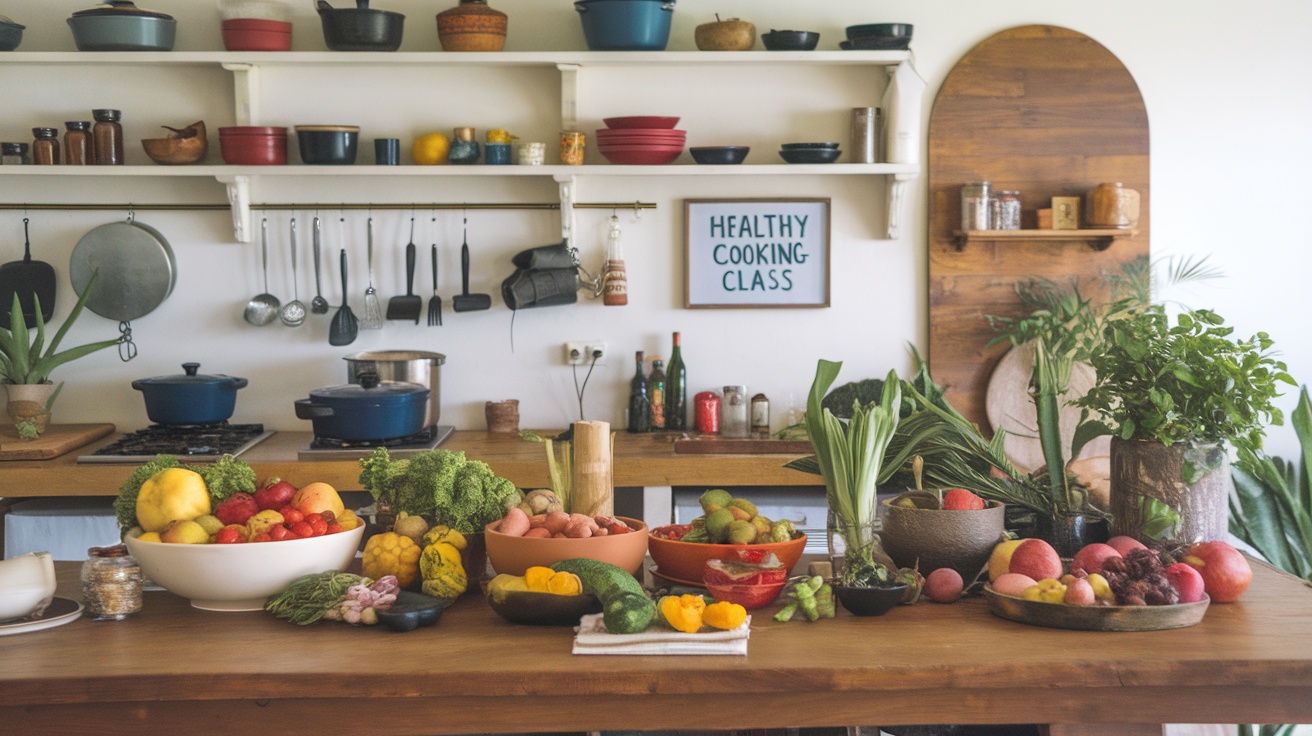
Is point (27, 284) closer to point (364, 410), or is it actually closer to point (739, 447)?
point (364, 410)

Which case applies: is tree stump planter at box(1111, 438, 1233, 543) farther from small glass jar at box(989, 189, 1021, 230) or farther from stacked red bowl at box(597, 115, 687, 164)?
stacked red bowl at box(597, 115, 687, 164)

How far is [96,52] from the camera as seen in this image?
12.5ft

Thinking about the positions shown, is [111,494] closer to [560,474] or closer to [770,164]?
[560,474]

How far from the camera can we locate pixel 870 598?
1733mm

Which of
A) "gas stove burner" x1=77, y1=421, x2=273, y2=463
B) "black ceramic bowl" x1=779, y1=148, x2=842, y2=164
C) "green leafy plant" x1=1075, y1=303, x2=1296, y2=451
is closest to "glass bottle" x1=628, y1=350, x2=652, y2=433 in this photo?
"black ceramic bowl" x1=779, y1=148, x2=842, y2=164

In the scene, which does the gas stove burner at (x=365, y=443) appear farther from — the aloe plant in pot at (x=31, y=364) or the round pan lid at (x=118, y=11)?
the round pan lid at (x=118, y=11)

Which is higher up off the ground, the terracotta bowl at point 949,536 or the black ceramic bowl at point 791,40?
the black ceramic bowl at point 791,40

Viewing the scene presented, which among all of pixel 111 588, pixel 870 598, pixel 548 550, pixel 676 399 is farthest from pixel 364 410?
pixel 870 598

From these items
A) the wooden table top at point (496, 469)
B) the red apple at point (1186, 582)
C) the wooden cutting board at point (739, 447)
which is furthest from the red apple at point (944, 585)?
the wooden cutting board at point (739, 447)

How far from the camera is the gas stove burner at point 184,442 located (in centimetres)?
343

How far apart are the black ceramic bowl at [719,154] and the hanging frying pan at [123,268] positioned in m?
1.90

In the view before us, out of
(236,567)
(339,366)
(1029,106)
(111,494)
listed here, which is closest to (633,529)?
(236,567)

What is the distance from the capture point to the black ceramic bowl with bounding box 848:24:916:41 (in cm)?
376

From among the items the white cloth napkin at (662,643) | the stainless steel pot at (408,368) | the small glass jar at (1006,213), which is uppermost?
the small glass jar at (1006,213)
